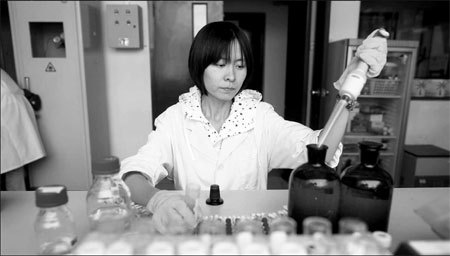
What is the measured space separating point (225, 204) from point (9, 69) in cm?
245

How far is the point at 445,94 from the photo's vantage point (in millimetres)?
3297

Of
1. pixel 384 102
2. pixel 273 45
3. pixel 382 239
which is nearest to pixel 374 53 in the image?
pixel 382 239

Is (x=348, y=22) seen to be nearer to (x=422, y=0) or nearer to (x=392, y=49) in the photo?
(x=392, y=49)

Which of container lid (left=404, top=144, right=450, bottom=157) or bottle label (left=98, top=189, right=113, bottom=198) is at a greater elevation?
bottle label (left=98, top=189, right=113, bottom=198)

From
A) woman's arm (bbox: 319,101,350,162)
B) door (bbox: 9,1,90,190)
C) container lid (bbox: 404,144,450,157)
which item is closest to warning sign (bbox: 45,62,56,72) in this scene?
door (bbox: 9,1,90,190)

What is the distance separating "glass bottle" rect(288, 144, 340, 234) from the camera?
0.68 metres

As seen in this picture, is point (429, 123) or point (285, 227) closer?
point (285, 227)

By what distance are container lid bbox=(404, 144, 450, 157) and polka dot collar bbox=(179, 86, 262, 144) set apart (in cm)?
235

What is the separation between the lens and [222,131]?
1254 mm

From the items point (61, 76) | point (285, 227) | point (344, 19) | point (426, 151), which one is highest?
point (344, 19)

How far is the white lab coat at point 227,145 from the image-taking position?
1234 millimetres

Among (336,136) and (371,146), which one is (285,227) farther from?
(336,136)

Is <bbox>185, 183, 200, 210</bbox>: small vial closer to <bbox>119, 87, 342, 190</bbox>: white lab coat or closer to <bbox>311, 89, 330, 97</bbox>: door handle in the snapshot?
<bbox>119, 87, 342, 190</bbox>: white lab coat

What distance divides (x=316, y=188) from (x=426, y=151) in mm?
2933
